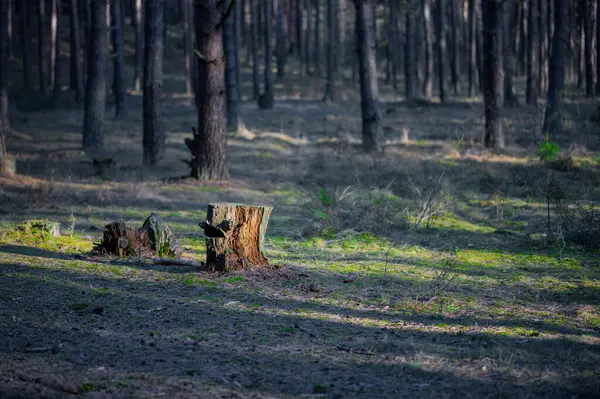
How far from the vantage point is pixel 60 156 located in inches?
618

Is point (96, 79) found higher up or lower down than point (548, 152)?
higher up

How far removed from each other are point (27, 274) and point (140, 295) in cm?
141

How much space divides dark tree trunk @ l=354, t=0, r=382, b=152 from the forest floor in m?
2.47

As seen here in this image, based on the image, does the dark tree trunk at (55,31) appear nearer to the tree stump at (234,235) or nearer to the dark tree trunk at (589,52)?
the dark tree trunk at (589,52)

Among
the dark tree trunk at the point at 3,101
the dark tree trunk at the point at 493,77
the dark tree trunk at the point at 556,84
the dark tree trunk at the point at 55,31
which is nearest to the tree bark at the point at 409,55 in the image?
the dark tree trunk at the point at 556,84

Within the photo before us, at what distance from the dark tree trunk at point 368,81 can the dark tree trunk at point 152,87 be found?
194 inches

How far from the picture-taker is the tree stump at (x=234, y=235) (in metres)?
6.52

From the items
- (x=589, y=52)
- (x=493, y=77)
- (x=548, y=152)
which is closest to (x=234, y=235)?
(x=548, y=152)

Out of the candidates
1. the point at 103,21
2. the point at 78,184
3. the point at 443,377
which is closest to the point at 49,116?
the point at 103,21

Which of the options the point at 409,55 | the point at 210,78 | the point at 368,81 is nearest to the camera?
the point at 210,78

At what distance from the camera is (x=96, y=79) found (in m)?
16.6

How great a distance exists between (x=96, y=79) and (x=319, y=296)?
12559 mm

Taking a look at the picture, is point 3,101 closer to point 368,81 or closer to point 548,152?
point 368,81

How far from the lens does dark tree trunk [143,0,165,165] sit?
47.3ft
